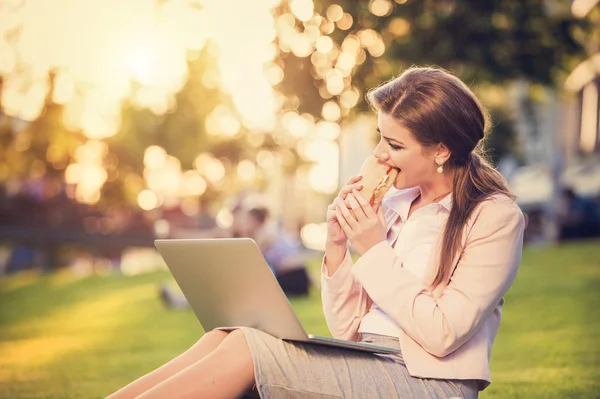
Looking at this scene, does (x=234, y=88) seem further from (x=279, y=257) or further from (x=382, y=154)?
(x=382, y=154)

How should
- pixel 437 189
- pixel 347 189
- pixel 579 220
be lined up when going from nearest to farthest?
pixel 347 189 < pixel 437 189 < pixel 579 220

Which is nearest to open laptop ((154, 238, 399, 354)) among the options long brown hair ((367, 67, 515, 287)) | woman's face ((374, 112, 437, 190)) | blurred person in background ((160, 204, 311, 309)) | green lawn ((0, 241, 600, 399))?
long brown hair ((367, 67, 515, 287))

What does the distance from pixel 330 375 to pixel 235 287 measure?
475 millimetres

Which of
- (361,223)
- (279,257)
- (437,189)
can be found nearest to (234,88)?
(279,257)

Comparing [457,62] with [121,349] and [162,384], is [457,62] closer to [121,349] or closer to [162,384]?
[121,349]

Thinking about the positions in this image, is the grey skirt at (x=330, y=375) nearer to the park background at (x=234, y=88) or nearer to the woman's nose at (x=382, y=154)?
the woman's nose at (x=382, y=154)

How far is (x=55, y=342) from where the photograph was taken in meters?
10.1

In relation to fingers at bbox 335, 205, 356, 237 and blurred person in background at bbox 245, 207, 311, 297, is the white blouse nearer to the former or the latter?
fingers at bbox 335, 205, 356, 237

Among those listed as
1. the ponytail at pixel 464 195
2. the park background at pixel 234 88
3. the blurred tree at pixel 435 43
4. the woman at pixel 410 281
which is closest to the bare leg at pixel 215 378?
the woman at pixel 410 281

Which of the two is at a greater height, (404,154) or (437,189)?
(404,154)

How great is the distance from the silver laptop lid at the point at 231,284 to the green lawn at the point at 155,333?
237 centimetres

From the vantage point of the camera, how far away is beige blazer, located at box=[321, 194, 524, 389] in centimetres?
264

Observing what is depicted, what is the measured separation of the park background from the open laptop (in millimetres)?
1520

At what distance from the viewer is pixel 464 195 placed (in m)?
2.89
